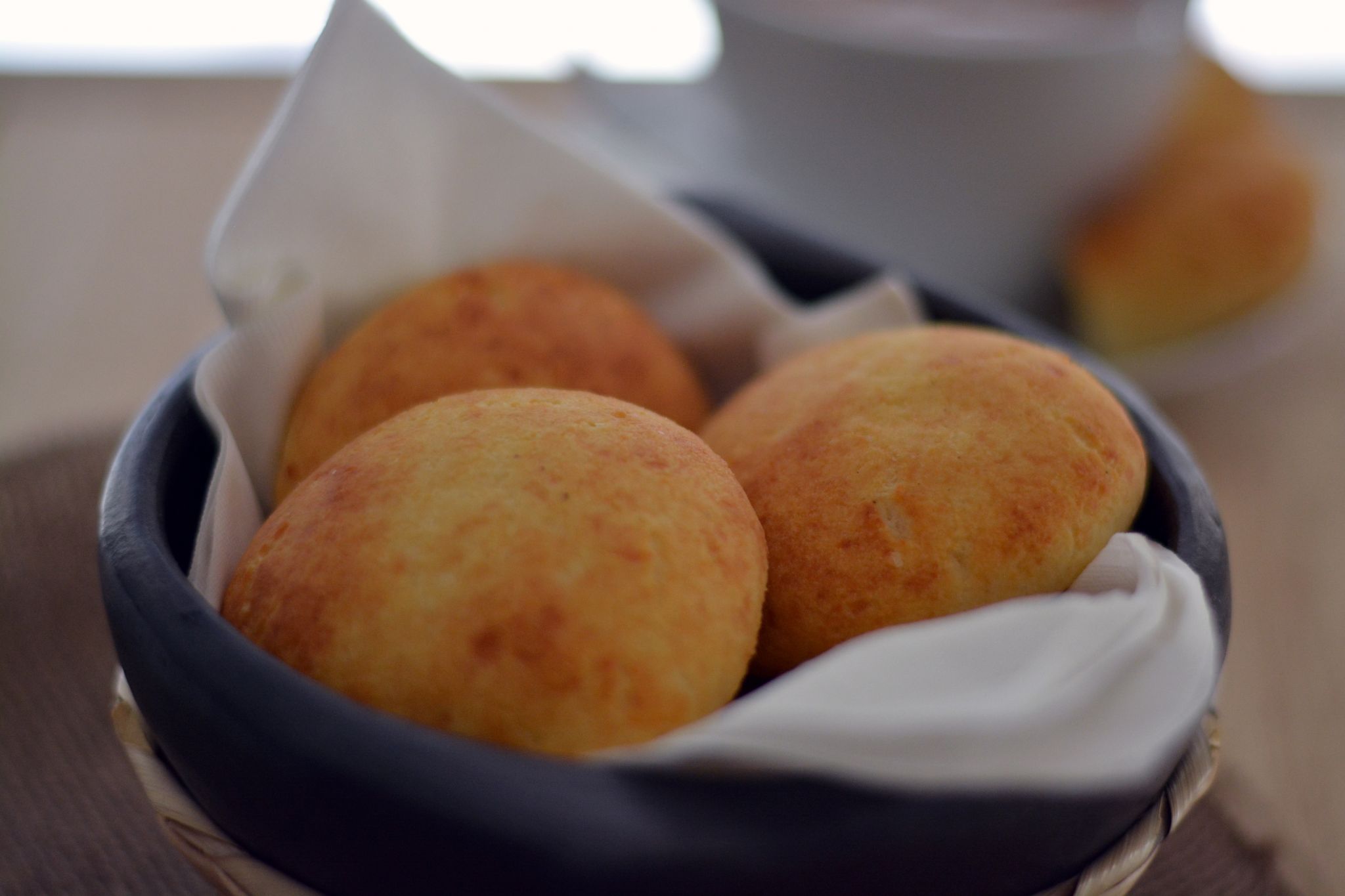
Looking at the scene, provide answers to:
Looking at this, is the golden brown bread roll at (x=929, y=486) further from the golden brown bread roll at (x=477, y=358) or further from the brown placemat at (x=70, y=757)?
the brown placemat at (x=70, y=757)

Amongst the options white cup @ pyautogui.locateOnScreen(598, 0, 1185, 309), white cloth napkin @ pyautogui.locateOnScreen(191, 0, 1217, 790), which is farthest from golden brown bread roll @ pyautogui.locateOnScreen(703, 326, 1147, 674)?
white cup @ pyautogui.locateOnScreen(598, 0, 1185, 309)

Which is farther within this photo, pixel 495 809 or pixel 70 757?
pixel 70 757

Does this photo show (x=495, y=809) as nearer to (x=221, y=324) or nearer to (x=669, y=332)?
(x=669, y=332)

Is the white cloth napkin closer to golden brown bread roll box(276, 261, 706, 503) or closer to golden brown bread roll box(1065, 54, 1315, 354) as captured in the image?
golden brown bread roll box(276, 261, 706, 503)

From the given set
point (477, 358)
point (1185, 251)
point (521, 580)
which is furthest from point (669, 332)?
point (1185, 251)

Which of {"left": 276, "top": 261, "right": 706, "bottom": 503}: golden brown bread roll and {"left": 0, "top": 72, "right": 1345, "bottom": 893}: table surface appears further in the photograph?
{"left": 0, "top": 72, "right": 1345, "bottom": 893}: table surface

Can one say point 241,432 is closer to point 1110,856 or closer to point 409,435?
point 409,435

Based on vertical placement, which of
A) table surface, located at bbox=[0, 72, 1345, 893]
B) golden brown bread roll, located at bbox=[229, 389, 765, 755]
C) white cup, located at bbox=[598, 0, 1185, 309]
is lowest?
table surface, located at bbox=[0, 72, 1345, 893]
